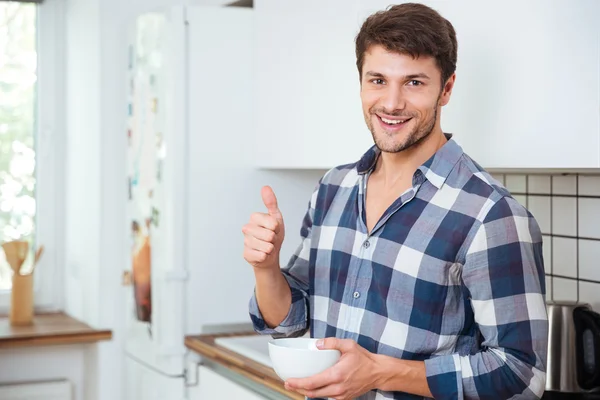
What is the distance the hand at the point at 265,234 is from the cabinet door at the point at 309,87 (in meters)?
0.75

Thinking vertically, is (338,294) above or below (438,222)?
below

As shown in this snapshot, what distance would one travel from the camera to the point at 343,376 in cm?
131

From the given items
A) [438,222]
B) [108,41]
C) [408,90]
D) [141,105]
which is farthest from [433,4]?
[108,41]

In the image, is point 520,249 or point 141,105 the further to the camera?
point 141,105

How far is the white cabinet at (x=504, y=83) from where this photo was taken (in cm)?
153

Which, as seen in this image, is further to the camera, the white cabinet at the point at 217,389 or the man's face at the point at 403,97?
the white cabinet at the point at 217,389

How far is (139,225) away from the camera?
9.95 ft

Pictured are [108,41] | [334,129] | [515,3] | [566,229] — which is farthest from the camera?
[108,41]

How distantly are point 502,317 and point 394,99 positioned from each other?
0.38m

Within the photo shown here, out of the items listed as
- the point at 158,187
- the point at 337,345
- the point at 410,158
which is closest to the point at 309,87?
the point at 158,187

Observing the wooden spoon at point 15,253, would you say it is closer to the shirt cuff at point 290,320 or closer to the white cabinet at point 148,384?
the white cabinet at point 148,384

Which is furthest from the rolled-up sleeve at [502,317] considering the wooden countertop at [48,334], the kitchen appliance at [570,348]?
the wooden countertop at [48,334]

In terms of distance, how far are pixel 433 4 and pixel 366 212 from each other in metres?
0.59

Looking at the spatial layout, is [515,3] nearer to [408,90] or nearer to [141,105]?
[408,90]
